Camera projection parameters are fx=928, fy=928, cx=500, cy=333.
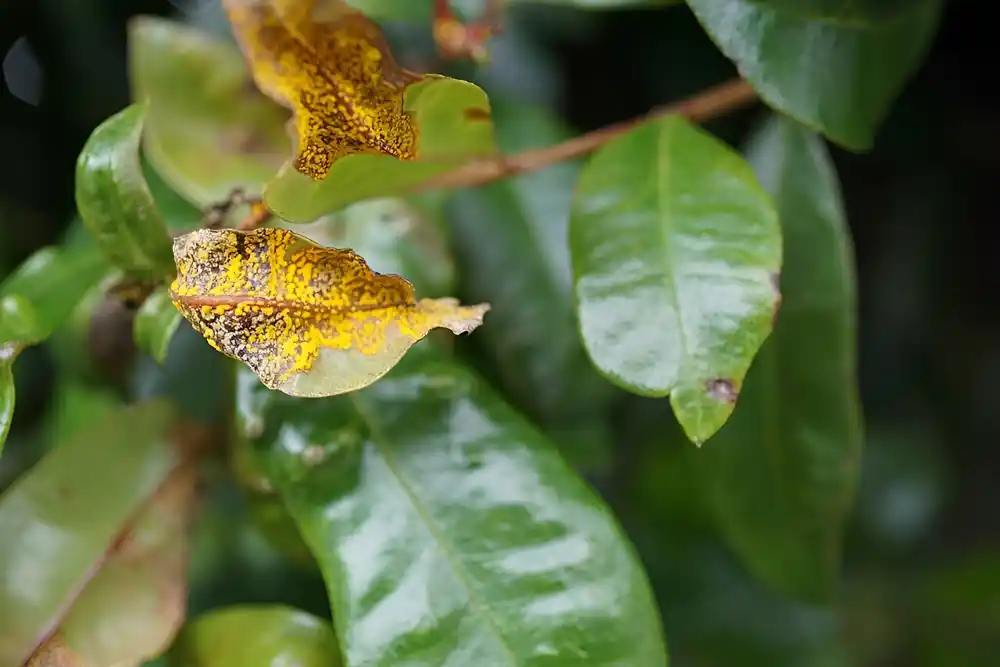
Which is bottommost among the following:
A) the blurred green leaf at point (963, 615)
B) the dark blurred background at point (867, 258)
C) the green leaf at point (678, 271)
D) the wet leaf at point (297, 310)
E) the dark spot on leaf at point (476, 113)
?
the blurred green leaf at point (963, 615)

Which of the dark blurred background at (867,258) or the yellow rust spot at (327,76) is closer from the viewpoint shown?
the yellow rust spot at (327,76)

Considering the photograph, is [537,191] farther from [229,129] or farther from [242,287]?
[242,287]

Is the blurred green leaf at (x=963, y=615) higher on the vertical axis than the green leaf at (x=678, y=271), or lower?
lower

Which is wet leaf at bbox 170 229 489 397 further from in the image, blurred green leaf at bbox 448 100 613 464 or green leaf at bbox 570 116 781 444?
blurred green leaf at bbox 448 100 613 464

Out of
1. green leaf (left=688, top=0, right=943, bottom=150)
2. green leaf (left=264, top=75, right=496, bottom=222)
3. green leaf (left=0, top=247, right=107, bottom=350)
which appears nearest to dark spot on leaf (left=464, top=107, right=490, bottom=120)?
green leaf (left=264, top=75, right=496, bottom=222)

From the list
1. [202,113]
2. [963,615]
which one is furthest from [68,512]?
[963,615]

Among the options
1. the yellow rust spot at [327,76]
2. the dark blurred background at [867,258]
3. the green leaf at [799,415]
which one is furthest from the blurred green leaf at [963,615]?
the yellow rust spot at [327,76]

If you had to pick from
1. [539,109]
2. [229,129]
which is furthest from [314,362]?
[539,109]

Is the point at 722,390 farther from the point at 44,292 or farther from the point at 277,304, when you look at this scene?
the point at 44,292

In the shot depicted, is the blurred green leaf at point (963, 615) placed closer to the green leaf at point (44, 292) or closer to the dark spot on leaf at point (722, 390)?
the dark spot on leaf at point (722, 390)
